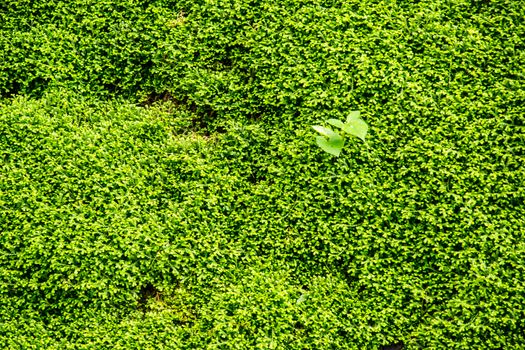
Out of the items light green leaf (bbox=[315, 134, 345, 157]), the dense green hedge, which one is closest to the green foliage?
light green leaf (bbox=[315, 134, 345, 157])

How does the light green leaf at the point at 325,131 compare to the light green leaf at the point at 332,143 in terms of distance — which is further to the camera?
the light green leaf at the point at 332,143

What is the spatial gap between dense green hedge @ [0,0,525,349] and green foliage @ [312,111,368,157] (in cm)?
15

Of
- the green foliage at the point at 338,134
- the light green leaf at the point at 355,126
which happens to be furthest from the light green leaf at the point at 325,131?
the light green leaf at the point at 355,126

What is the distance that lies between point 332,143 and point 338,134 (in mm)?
108

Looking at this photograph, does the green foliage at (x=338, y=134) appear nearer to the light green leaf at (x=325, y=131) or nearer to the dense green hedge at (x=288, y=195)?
the light green leaf at (x=325, y=131)

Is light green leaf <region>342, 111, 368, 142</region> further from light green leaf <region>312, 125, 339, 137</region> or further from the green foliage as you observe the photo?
light green leaf <region>312, 125, 339, 137</region>

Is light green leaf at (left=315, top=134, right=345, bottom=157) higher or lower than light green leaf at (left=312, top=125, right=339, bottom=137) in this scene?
lower

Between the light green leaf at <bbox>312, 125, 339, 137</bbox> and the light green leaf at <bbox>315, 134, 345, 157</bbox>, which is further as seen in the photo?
the light green leaf at <bbox>315, 134, 345, 157</bbox>

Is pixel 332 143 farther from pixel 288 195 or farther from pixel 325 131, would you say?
pixel 288 195

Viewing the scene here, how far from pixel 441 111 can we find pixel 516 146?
1.83 ft

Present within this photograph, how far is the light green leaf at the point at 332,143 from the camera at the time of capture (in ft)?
11.5

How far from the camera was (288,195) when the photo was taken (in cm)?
372

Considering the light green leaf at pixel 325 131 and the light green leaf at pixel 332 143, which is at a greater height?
the light green leaf at pixel 325 131

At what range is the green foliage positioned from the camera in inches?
137
